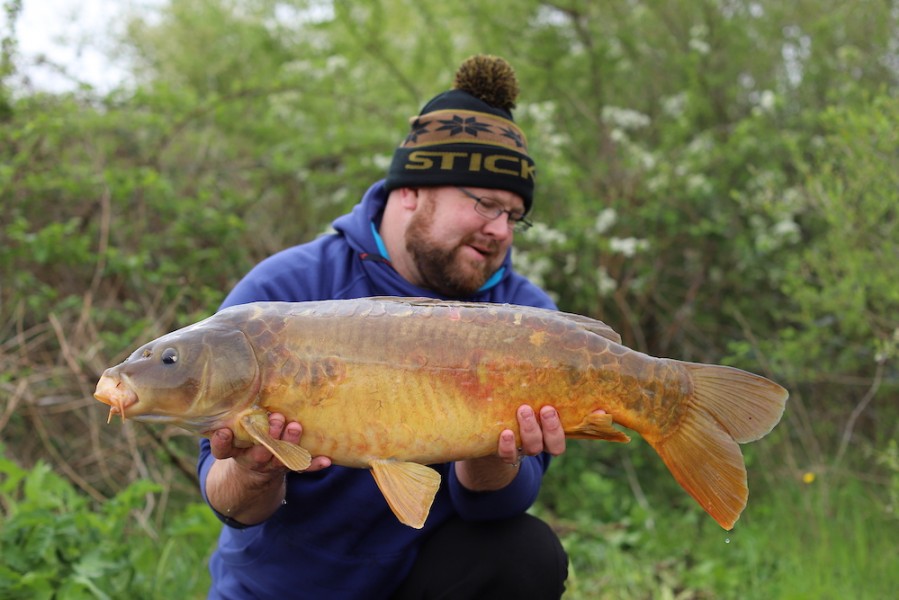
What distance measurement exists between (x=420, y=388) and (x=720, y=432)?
629mm

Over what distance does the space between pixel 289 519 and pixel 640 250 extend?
2839 millimetres

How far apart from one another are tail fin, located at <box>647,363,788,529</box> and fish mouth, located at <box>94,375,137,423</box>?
1.05m

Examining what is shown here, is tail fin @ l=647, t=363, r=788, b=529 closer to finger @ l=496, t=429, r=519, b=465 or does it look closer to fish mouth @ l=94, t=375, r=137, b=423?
finger @ l=496, t=429, r=519, b=465

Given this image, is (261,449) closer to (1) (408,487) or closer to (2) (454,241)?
(1) (408,487)

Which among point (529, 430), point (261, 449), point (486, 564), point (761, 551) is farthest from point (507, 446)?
point (761, 551)

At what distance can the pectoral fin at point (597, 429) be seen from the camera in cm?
173

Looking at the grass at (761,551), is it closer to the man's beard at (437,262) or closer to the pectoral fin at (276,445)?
the man's beard at (437,262)

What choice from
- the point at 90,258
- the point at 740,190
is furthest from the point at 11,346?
the point at 740,190

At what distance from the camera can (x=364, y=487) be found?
2162 mm

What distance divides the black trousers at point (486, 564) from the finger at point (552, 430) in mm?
574

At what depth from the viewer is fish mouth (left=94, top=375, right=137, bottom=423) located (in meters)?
1.51

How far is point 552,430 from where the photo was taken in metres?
→ 1.72

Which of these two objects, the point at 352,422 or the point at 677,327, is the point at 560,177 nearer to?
the point at 677,327

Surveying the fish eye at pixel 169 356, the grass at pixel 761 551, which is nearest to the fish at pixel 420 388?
the fish eye at pixel 169 356
